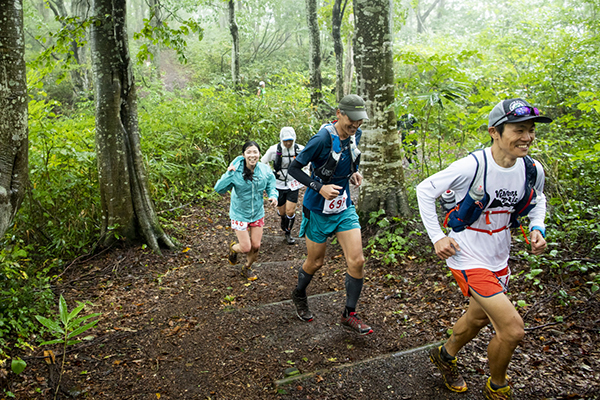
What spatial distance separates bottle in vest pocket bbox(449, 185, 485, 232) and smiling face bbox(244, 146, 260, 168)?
340cm

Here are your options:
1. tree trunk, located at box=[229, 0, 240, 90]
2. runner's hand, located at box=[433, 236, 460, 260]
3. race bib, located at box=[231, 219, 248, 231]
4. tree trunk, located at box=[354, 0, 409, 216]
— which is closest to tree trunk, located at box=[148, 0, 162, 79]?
tree trunk, located at box=[229, 0, 240, 90]

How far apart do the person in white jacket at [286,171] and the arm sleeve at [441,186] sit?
452 centimetres

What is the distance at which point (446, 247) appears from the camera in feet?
8.80

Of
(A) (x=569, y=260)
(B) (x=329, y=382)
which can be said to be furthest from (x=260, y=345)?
(A) (x=569, y=260)

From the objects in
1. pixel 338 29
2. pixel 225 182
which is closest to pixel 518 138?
pixel 225 182

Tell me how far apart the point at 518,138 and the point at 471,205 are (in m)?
0.54

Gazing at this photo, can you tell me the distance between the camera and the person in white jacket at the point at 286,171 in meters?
7.36

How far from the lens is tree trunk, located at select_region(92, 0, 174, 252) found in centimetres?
600

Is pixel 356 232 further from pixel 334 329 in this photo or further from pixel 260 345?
pixel 260 345

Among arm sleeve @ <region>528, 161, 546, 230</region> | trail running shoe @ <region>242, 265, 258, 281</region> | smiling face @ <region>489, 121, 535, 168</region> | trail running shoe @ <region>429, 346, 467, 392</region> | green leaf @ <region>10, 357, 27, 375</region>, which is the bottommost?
trail running shoe @ <region>242, 265, 258, 281</region>

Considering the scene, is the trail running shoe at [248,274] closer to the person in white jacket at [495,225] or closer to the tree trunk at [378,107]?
the tree trunk at [378,107]

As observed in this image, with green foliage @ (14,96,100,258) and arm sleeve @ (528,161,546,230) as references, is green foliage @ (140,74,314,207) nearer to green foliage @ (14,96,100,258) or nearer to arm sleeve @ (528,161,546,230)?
green foliage @ (14,96,100,258)

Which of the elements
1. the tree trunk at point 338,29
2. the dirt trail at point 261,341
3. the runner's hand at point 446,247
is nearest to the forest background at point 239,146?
the dirt trail at point 261,341

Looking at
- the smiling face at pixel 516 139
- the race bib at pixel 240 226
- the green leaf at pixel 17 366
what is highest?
the smiling face at pixel 516 139
